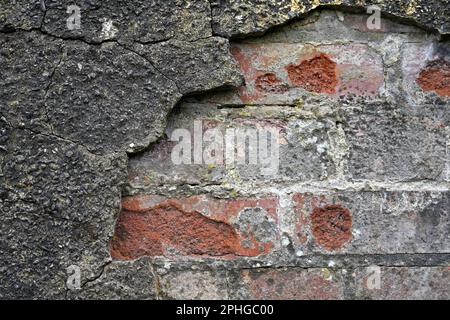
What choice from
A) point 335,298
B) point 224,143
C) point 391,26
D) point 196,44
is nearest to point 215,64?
point 196,44

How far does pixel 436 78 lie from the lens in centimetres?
165

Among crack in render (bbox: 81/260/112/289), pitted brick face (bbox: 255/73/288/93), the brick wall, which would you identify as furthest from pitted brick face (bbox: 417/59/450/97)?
crack in render (bbox: 81/260/112/289)

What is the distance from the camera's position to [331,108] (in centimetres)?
164

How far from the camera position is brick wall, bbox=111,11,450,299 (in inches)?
63.7

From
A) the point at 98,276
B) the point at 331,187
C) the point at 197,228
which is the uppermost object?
the point at 331,187

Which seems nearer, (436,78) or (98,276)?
(98,276)

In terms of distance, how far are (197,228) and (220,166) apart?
6.6 inches

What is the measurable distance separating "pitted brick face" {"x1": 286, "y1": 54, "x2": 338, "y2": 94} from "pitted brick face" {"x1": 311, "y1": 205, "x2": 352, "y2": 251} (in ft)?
1.01

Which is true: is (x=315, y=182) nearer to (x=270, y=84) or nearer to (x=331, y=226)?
(x=331, y=226)

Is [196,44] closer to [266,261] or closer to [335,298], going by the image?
[266,261]

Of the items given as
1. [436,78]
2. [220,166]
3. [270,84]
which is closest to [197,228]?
[220,166]

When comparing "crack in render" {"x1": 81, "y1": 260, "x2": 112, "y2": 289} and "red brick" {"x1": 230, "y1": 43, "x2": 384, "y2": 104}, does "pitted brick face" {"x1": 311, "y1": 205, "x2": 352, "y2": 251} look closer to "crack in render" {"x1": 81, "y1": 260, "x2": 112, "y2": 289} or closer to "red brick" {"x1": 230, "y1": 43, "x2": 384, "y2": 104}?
"red brick" {"x1": 230, "y1": 43, "x2": 384, "y2": 104}

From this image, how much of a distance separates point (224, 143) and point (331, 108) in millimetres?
290

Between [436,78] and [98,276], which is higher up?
[436,78]
